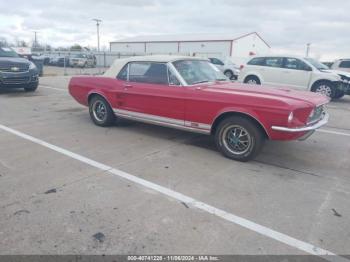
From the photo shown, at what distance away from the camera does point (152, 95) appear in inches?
227

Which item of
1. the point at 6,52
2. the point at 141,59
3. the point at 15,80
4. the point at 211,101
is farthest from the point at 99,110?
the point at 6,52

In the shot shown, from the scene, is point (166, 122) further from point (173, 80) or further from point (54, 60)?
point (54, 60)

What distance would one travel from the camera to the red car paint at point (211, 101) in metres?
4.48

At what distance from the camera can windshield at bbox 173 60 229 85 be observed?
5.65m

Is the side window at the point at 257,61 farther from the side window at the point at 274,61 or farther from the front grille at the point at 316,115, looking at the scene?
the front grille at the point at 316,115

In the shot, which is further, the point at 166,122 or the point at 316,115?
the point at 166,122

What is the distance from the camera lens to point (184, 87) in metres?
5.39

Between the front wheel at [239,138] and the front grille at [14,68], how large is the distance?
8.99 m

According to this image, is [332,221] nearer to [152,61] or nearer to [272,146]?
[272,146]

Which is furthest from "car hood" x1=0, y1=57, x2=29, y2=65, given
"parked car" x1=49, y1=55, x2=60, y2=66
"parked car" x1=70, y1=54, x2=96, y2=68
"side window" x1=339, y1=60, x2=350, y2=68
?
"parked car" x1=49, y1=55, x2=60, y2=66

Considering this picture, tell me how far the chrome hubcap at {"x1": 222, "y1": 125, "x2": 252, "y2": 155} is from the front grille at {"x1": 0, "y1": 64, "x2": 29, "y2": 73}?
9.11 metres

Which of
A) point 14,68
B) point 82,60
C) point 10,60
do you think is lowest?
point 14,68

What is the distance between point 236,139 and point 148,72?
7.30 feet

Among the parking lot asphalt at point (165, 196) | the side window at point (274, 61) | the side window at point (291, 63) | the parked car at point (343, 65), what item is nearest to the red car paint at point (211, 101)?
the parking lot asphalt at point (165, 196)
